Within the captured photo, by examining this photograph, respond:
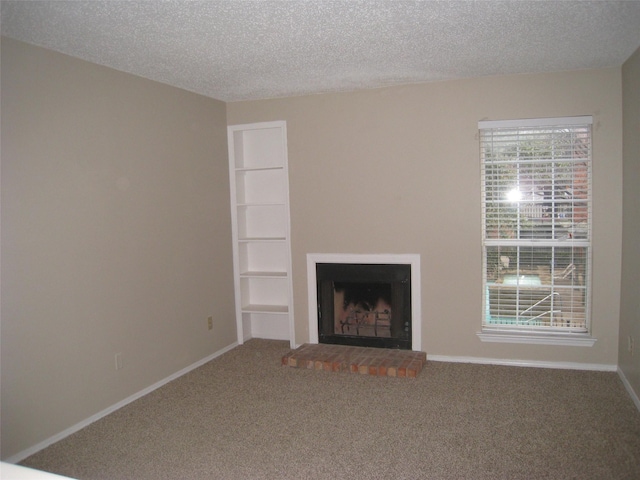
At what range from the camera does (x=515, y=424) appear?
3252 mm

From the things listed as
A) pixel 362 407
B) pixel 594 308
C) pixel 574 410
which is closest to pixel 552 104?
pixel 594 308

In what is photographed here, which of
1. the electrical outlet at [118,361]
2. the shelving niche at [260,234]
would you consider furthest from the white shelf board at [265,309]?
the electrical outlet at [118,361]

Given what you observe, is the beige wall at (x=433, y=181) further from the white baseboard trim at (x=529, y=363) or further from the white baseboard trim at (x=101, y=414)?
the white baseboard trim at (x=101, y=414)

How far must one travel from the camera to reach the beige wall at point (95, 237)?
300 centimetres

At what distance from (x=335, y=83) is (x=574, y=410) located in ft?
10.1

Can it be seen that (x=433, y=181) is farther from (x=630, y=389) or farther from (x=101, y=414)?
(x=101, y=414)

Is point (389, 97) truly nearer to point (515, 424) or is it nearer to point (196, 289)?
point (196, 289)

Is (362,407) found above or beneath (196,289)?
beneath

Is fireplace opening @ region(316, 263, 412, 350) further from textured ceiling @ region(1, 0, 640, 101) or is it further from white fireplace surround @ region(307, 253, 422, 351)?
textured ceiling @ region(1, 0, 640, 101)

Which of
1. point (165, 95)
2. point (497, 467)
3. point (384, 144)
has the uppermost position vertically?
point (165, 95)

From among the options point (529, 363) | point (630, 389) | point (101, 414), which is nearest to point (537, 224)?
point (529, 363)

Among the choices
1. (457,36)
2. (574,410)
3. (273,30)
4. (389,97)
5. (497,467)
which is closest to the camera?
(497,467)

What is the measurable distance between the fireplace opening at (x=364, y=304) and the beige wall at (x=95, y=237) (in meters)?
1.10

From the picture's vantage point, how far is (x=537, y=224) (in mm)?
4273
